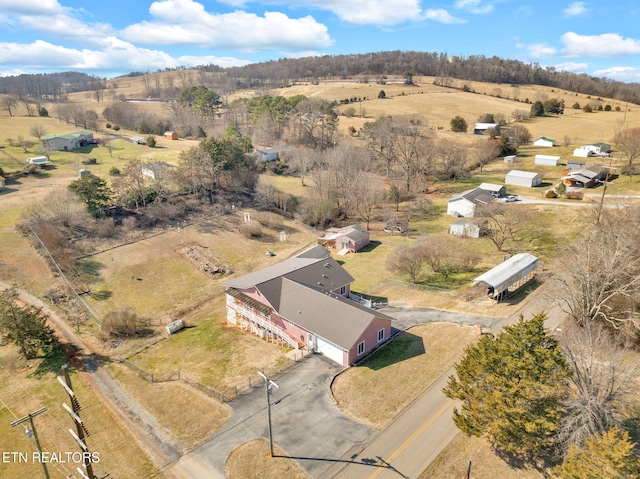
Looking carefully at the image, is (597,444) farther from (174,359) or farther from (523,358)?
(174,359)

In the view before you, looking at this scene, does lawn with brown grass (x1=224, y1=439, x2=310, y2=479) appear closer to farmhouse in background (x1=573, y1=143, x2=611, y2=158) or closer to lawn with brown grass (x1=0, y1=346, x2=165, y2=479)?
lawn with brown grass (x1=0, y1=346, x2=165, y2=479)

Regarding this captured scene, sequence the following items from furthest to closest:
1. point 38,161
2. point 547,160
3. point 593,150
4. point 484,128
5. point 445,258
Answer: point 484,128, point 593,150, point 547,160, point 38,161, point 445,258

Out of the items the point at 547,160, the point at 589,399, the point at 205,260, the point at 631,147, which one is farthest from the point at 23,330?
the point at 547,160

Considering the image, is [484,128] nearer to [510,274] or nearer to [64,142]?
[510,274]

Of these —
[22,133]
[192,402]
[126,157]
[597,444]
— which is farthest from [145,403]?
[22,133]

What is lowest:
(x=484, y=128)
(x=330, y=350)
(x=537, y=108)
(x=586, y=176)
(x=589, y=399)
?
(x=330, y=350)

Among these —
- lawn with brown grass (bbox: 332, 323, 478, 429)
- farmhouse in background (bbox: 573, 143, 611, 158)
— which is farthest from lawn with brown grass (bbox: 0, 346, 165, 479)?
farmhouse in background (bbox: 573, 143, 611, 158)

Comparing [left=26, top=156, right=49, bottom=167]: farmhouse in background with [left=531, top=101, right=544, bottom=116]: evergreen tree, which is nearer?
[left=26, top=156, right=49, bottom=167]: farmhouse in background
